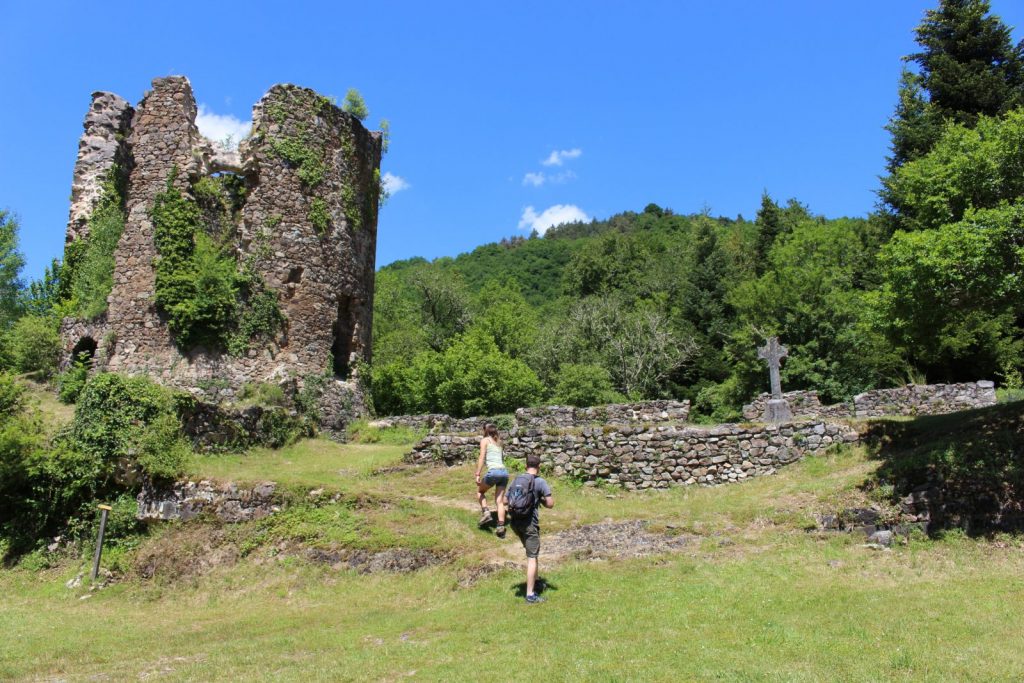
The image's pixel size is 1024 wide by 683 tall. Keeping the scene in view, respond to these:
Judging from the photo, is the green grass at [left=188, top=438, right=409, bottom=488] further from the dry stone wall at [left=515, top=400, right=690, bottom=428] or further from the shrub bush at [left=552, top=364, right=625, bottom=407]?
the shrub bush at [left=552, top=364, right=625, bottom=407]

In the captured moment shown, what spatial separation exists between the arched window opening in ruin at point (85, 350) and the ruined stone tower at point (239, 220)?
0.05 meters

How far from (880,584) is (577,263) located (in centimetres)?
5492

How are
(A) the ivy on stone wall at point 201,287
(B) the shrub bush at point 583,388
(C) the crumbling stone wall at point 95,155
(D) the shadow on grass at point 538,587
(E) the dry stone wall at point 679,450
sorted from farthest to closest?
(B) the shrub bush at point 583,388 → (C) the crumbling stone wall at point 95,155 → (A) the ivy on stone wall at point 201,287 → (E) the dry stone wall at point 679,450 → (D) the shadow on grass at point 538,587

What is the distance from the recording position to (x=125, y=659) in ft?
25.3

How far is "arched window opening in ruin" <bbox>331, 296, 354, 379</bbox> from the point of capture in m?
23.8

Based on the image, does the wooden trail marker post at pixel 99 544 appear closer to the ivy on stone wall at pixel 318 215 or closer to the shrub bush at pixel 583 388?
the ivy on stone wall at pixel 318 215

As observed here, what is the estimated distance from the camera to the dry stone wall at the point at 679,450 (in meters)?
14.4

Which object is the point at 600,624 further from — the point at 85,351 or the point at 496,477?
the point at 85,351

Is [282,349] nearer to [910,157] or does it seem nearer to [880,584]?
[880,584]

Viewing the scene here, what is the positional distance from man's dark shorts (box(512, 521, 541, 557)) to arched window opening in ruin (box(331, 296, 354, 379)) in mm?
16058

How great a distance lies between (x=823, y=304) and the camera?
31.3 meters

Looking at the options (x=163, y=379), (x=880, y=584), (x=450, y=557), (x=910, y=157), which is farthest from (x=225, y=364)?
(x=910, y=157)

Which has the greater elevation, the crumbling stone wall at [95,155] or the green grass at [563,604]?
the crumbling stone wall at [95,155]

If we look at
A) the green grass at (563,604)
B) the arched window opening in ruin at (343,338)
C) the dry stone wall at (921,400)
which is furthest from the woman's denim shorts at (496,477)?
the arched window opening in ruin at (343,338)
